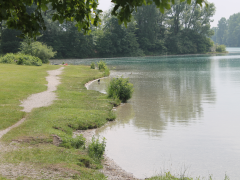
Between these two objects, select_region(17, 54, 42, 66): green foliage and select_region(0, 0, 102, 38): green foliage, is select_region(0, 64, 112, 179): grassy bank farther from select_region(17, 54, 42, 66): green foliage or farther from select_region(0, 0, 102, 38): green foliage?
select_region(17, 54, 42, 66): green foliage

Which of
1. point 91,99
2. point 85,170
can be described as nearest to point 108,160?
point 85,170

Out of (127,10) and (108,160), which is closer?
(127,10)

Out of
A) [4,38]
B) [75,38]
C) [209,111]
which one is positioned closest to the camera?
[209,111]

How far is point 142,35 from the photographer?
→ 91.7 m

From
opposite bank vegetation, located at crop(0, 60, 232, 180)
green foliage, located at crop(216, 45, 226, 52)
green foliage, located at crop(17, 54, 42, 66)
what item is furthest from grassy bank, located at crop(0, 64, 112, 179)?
green foliage, located at crop(216, 45, 226, 52)

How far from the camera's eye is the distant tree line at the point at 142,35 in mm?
78875

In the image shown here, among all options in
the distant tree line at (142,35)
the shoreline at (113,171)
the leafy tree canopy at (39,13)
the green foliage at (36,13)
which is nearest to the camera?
the leafy tree canopy at (39,13)

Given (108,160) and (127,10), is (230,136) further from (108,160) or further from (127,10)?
(127,10)

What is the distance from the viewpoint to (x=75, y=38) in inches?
3115

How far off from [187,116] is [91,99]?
5.39 metres

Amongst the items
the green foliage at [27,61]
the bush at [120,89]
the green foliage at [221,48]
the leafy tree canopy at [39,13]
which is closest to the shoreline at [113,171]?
the leafy tree canopy at [39,13]

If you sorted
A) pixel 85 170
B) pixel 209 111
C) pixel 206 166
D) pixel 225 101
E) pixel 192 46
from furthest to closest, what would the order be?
pixel 192 46, pixel 225 101, pixel 209 111, pixel 206 166, pixel 85 170

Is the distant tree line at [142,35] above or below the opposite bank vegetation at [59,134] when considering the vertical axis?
above

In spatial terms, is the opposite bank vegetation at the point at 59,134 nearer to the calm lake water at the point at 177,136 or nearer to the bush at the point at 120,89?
the bush at the point at 120,89
